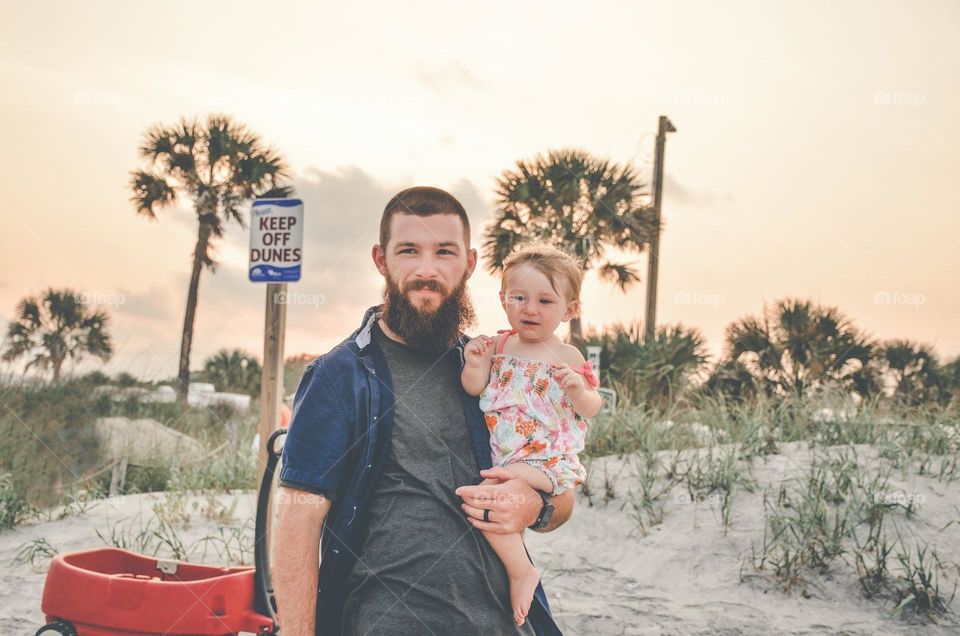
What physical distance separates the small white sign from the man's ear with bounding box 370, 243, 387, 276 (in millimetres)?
2489

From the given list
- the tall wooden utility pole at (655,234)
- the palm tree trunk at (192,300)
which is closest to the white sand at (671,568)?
the tall wooden utility pole at (655,234)

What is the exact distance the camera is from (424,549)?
2.36 metres

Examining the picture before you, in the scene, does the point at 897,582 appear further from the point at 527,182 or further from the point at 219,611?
the point at 527,182

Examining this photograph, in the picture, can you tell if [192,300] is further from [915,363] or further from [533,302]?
[533,302]

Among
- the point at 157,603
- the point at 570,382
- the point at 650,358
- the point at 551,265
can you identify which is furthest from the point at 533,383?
the point at 650,358

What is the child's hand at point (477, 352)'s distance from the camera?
2773 millimetres

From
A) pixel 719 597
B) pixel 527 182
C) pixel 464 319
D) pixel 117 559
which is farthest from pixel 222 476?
pixel 527 182

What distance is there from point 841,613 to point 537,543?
2.31 m

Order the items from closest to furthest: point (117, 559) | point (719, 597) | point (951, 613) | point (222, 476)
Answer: point (117, 559)
point (951, 613)
point (719, 597)
point (222, 476)

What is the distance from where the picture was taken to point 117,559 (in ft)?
13.4

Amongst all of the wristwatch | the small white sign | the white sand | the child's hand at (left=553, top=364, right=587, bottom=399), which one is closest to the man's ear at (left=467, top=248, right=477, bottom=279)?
the child's hand at (left=553, top=364, right=587, bottom=399)

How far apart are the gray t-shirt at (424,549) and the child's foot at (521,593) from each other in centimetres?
2

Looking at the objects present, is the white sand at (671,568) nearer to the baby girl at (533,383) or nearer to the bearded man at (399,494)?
the baby girl at (533,383)

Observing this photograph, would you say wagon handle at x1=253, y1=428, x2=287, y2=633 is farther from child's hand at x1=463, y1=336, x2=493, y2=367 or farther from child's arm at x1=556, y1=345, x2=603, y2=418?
child's arm at x1=556, y1=345, x2=603, y2=418
